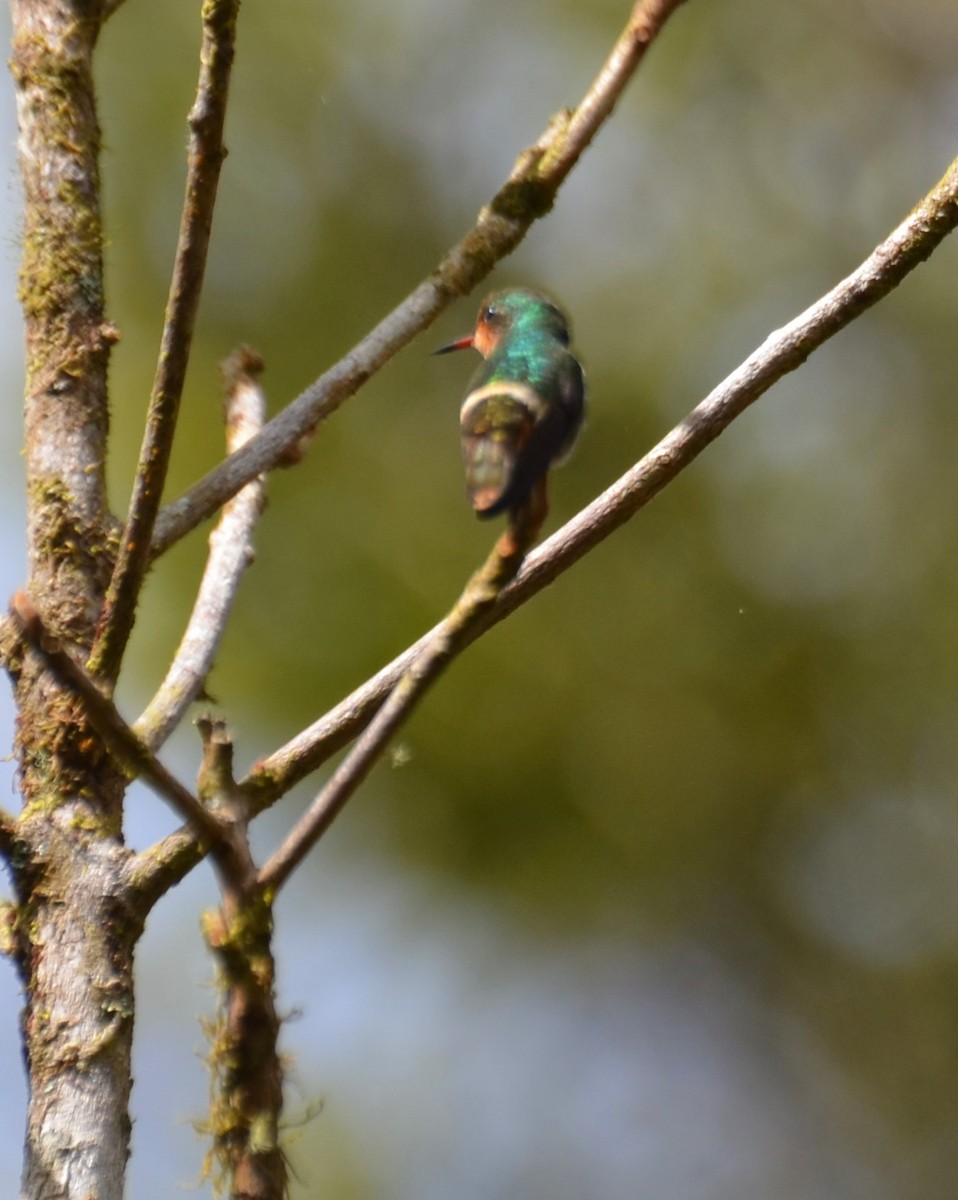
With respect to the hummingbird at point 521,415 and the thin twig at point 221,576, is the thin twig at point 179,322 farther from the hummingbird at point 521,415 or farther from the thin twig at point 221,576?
the hummingbird at point 521,415

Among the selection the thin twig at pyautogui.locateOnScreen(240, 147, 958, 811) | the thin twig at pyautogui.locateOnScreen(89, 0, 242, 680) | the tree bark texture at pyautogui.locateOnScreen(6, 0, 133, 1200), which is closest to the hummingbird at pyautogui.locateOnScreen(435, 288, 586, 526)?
the thin twig at pyautogui.locateOnScreen(240, 147, 958, 811)

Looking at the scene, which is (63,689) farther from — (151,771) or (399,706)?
(399,706)

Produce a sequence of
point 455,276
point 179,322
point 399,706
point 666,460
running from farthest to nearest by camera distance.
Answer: point 455,276 → point 666,460 → point 179,322 → point 399,706

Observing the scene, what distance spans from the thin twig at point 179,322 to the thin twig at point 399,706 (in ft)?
1.35

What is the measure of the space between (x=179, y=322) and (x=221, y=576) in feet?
1.75

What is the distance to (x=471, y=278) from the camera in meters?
1.80

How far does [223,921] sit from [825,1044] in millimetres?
3947

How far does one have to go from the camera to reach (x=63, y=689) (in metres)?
1.54

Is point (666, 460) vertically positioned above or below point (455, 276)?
below

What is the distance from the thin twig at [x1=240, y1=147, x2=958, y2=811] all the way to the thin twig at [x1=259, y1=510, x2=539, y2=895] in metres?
0.20

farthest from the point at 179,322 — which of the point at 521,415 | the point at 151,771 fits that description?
the point at 151,771

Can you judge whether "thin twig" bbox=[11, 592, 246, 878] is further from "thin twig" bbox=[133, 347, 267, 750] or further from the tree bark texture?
"thin twig" bbox=[133, 347, 267, 750]

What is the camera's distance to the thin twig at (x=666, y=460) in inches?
55.4

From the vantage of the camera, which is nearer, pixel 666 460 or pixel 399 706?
pixel 399 706
